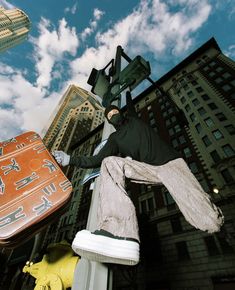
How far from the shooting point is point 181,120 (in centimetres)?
474

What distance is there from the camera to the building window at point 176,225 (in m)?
19.5

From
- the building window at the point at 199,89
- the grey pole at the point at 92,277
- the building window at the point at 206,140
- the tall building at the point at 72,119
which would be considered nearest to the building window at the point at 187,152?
the building window at the point at 206,140

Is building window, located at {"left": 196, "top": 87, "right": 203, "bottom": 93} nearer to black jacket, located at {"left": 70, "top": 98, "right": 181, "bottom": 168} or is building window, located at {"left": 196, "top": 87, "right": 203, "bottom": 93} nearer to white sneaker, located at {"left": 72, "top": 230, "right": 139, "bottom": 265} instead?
black jacket, located at {"left": 70, "top": 98, "right": 181, "bottom": 168}

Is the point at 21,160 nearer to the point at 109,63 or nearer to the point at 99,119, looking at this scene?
the point at 109,63

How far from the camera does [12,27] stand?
391 feet

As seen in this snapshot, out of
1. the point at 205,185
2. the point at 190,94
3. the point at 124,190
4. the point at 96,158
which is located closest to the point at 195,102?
the point at 190,94

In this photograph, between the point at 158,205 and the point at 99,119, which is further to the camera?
the point at 99,119

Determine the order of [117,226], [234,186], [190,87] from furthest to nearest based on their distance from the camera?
[190,87]
[234,186]
[117,226]

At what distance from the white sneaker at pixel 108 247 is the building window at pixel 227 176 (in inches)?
831

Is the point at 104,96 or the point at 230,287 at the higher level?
the point at 104,96

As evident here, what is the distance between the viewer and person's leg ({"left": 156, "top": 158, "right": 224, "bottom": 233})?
5.33 feet

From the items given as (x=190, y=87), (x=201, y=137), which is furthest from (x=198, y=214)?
(x=190, y=87)

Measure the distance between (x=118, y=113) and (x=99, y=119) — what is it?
87034 millimetres

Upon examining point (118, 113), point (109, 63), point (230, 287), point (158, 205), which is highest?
point (109, 63)
